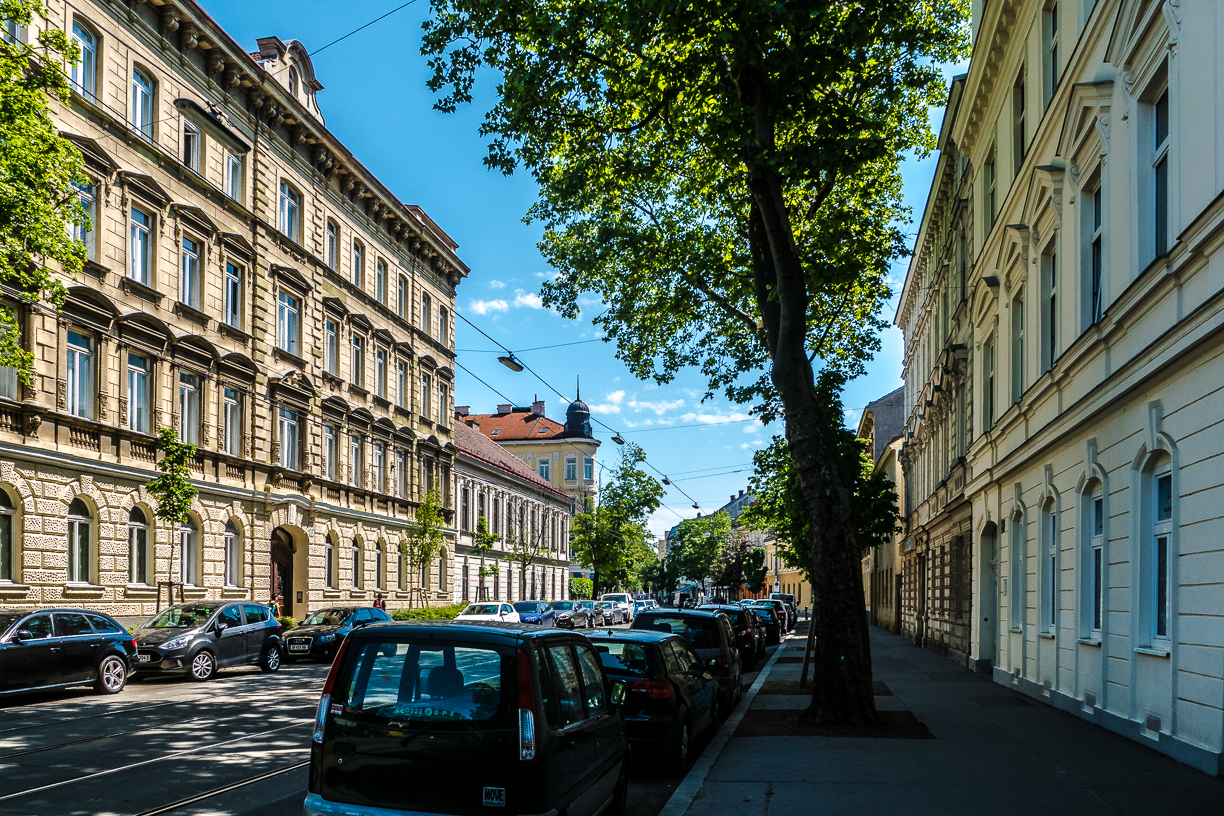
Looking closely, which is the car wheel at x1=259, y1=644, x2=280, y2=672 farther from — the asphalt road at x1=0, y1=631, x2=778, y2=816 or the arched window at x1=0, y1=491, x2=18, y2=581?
the asphalt road at x1=0, y1=631, x2=778, y2=816

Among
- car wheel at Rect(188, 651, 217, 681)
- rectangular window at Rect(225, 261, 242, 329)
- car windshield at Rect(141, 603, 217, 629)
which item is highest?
rectangular window at Rect(225, 261, 242, 329)

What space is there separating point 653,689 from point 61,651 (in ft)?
35.7

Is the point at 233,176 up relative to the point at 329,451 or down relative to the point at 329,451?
up

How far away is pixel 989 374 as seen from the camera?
22797 millimetres

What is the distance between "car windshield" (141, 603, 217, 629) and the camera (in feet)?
69.5

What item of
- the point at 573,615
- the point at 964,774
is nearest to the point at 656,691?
the point at 964,774

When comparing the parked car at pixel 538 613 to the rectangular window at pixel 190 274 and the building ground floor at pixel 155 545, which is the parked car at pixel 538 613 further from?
the rectangular window at pixel 190 274

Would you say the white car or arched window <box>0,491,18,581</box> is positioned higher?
arched window <box>0,491,18,581</box>

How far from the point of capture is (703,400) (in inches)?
940

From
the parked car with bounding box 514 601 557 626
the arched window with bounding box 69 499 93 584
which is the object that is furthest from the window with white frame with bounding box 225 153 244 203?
the parked car with bounding box 514 601 557 626

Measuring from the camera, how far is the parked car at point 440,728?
6.12 m

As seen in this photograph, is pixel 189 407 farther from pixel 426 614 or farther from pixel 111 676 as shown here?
pixel 426 614

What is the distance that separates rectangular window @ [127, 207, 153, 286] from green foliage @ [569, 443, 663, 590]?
46.8m

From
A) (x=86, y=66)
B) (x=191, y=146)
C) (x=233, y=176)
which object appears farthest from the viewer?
(x=233, y=176)
